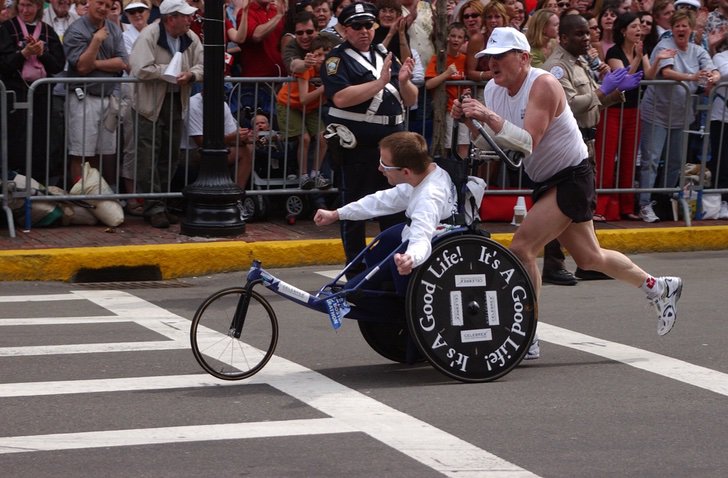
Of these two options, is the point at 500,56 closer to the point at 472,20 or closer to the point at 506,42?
the point at 506,42

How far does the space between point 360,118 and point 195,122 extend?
2.92m

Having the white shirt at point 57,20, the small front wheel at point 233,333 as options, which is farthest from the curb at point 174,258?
the small front wheel at point 233,333

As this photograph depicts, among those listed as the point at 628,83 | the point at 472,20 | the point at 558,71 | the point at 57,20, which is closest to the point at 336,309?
the point at 558,71

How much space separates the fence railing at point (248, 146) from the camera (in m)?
12.0

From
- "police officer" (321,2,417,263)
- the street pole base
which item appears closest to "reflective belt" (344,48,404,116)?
"police officer" (321,2,417,263)

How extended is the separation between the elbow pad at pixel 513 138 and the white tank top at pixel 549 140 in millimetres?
339

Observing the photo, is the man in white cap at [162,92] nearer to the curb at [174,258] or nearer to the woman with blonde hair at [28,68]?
the woman with blonde hair at [28,68]

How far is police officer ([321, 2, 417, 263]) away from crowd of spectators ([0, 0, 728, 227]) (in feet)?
7.61

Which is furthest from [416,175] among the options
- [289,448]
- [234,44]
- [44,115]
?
[234,44]

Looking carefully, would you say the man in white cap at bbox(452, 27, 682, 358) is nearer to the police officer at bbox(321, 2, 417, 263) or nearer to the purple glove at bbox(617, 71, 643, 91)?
the police officer at bbox(321, 2, 417, 263)

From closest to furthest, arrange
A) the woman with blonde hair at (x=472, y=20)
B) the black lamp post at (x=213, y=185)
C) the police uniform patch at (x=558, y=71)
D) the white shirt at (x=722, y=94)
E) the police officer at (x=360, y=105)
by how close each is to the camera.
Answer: the police officer at (x=360, y=105)
the police uniform patch at (x=558, y=71)
the black lamp post at (x=213, y=185)
the woman with blonde hair at (x=472, y=20)
the white shirt at (x=722, y=94)

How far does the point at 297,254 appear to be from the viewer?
472 inches

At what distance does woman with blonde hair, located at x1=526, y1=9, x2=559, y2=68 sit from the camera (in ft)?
41.7

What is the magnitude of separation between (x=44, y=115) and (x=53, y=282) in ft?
5.50
